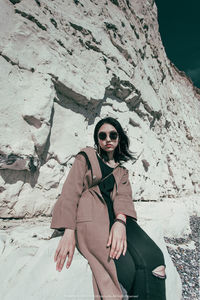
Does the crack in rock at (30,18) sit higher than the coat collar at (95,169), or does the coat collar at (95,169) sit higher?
the crack in rock at (30,18)

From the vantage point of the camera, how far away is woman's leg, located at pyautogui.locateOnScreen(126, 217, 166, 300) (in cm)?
118

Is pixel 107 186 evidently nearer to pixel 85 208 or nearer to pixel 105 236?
pixel 85 208

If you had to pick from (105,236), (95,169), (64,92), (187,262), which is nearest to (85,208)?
(105,236)

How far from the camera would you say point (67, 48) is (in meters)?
3.42

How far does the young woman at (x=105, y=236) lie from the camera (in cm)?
119

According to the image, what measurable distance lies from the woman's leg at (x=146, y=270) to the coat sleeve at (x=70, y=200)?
532 millimetres

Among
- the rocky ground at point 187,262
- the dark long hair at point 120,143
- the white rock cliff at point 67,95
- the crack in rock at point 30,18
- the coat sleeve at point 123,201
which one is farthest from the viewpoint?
the crack in rock at point 30,18

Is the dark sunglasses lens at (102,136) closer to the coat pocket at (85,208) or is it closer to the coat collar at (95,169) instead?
the coat collar at (95,169)

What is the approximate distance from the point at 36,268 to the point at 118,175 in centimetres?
108

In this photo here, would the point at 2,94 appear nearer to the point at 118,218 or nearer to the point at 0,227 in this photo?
the point at 0,227

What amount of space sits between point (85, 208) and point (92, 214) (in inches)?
3.1

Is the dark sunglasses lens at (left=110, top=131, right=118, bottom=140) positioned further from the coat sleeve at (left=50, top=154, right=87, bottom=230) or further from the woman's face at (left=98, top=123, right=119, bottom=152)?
the coat sleeve at (left=50, top=154, right=87, bottom=230)

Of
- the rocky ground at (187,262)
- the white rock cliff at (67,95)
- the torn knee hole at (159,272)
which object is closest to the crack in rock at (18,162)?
the white rock cliff at (67,95)

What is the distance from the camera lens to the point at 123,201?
5.24 ft
